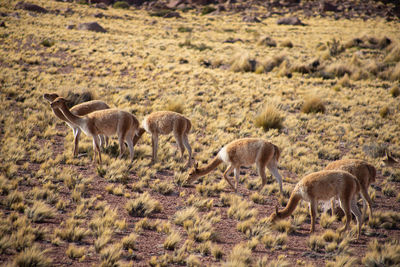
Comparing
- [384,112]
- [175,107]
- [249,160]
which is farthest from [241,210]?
[384,112]

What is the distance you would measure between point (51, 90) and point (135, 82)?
432 cm

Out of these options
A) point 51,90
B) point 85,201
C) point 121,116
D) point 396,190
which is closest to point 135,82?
point 51,90

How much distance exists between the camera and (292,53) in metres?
24.1

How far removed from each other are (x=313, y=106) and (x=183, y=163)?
732cm

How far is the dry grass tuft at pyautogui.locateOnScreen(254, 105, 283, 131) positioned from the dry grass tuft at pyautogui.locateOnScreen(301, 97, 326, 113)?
2.31 meters

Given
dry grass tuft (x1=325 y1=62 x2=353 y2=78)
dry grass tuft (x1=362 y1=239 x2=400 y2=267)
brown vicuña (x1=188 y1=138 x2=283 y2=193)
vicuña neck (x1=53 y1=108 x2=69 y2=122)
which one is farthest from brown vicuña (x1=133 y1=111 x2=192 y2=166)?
dry grass tuft (x1=325 y1=62 x2=353 y2=78)

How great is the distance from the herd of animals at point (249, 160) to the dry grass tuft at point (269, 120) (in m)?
4.08

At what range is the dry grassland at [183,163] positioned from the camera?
448 centimetres

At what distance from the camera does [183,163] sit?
791 cm

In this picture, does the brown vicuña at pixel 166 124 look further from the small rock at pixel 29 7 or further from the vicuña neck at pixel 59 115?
the small rock at pixel 29 7

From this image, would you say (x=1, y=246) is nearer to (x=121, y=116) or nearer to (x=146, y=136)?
(x=121, y=116)

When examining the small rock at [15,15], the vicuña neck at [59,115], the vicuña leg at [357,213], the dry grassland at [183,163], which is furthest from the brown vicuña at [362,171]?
the small rock at [15,15]

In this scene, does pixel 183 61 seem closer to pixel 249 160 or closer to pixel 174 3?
pixel 249 160

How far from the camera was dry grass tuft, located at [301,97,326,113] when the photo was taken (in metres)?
12.7
